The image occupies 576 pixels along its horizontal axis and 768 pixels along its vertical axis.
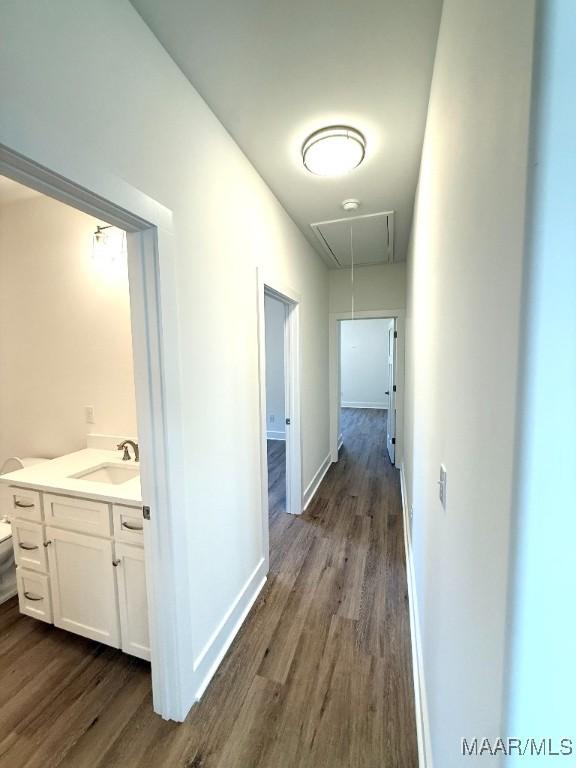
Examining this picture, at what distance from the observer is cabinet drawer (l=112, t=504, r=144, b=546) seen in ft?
4.80

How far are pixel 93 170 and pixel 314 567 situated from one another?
249 centimetres

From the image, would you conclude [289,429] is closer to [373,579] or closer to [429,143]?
[373,579]

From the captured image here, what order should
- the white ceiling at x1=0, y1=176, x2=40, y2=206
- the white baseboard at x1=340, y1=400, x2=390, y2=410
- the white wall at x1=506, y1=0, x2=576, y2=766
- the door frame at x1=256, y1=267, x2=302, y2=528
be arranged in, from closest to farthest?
the white wall at x1=506, y1=0, x2=576, y2=766, the white ceiling at x1=0, y1=176, x2=40, y2=206, the door frame at x1=256, y1=267, x2=302, y2=528, the white baseboard at x1=340, y1=400, x2=390, y2=410

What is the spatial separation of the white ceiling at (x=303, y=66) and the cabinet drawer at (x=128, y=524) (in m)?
1.87

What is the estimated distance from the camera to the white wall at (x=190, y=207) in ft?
2.68

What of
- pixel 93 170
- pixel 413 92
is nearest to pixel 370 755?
pixel 93 170

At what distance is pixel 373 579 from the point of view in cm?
218

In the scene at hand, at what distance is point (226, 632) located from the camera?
1.69 metres

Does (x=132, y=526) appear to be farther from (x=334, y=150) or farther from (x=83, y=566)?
(x=334, y=150)

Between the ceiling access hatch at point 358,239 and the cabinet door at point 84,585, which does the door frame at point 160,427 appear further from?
the ceiling access hatch at point 358,239

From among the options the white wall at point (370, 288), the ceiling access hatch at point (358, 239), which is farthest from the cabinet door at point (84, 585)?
the white wall at point (370, 288)

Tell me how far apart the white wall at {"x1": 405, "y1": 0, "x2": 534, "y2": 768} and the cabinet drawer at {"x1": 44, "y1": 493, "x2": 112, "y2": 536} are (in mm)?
1441

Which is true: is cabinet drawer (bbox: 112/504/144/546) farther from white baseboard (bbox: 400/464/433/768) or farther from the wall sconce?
the wall sconce

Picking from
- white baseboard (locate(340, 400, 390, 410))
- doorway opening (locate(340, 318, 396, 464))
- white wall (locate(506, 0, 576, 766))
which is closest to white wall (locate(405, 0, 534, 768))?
white wall (locate(506, 0, 576, 766))
